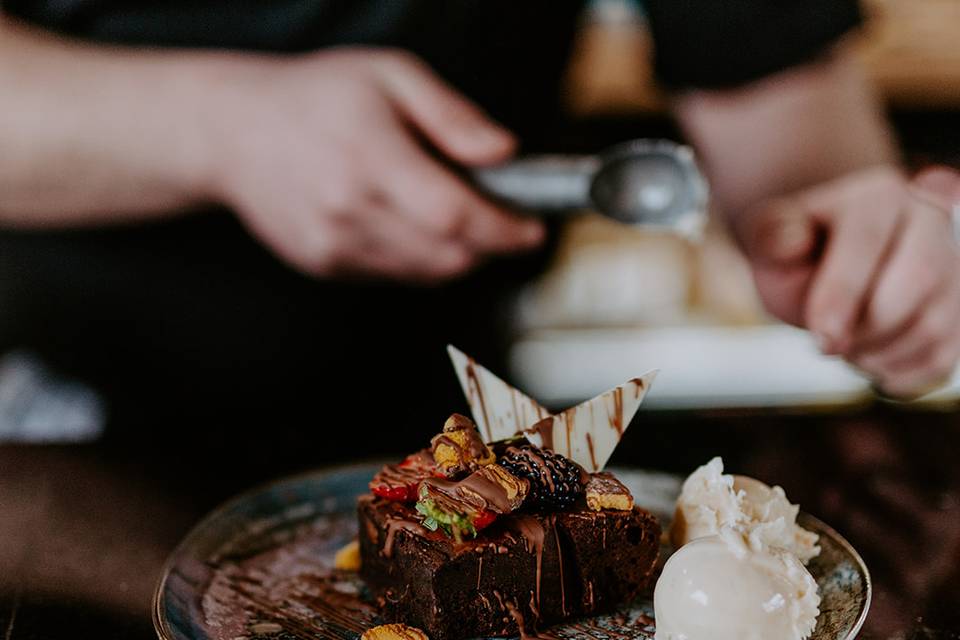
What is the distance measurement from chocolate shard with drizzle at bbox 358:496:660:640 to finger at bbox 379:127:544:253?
62cm

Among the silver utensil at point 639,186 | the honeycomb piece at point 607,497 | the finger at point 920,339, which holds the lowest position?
the finger at point 920,339

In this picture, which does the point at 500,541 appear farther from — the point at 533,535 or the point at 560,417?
the point at 560,417

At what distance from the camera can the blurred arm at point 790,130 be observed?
203cm

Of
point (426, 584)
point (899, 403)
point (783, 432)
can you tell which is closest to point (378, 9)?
A: point (783, 432)

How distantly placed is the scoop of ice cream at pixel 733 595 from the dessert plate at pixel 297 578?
0.14ft

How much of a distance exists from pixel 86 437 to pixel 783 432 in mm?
1269

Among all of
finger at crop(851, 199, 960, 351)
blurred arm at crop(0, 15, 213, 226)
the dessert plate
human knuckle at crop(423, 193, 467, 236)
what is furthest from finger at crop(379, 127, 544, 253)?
finger at crop(851, 199, 960, 351)

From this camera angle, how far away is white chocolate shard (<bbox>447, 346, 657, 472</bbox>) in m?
1.13

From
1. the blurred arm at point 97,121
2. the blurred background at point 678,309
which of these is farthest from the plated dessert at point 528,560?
the blurred background at point 678,309

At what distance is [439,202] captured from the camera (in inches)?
61.3

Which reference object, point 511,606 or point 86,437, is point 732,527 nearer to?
point 511,606

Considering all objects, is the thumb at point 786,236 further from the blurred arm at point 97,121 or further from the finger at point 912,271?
the blurred arm at point 97,121

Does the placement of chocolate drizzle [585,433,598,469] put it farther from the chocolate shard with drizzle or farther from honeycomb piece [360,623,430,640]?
honeycomb piece [360,623,430,640]

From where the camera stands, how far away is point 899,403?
205 centimetres
